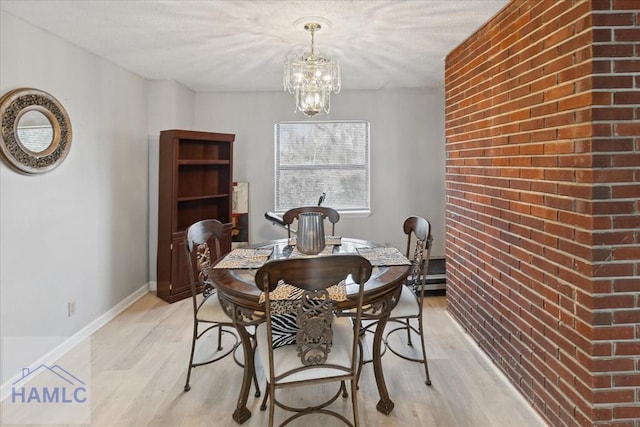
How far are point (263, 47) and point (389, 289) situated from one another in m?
2.31

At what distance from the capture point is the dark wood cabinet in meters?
4.00

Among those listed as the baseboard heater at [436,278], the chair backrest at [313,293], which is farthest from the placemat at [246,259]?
the baseboard heater at [436,278]

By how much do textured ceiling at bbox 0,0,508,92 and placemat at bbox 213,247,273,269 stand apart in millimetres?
1596

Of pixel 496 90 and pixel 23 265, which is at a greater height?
pixel 496 90

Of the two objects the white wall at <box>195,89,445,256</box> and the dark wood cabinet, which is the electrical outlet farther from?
the white wall at <box>195,89,445,256</box>

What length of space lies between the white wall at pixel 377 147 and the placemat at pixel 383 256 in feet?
7.33

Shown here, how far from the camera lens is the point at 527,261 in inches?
86.4

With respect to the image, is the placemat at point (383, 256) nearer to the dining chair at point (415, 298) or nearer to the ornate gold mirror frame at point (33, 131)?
the dining chair at point (415, 298)

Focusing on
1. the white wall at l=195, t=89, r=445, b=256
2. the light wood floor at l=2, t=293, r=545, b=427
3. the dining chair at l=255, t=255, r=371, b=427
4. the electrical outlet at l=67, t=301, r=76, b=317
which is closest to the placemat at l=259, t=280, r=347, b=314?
the dining chair at l=255, t=255, r=371, b=427

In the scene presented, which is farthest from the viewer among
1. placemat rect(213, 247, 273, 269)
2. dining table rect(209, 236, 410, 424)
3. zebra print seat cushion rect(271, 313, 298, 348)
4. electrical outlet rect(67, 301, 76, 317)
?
electrical outlet rect(67, 301, 76, 317)

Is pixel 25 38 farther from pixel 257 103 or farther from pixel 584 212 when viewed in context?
pixel 584 212

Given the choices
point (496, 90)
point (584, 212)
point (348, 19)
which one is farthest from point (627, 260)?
point (348, 19)

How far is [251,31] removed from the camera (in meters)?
2.84

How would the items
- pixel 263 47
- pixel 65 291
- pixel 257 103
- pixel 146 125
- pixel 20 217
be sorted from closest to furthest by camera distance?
pixel 20 217
pixel 65 291
pixel 263 47
pixel 146 125
pixel 257 103
